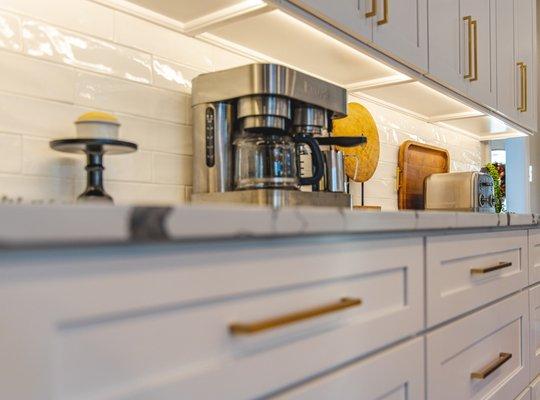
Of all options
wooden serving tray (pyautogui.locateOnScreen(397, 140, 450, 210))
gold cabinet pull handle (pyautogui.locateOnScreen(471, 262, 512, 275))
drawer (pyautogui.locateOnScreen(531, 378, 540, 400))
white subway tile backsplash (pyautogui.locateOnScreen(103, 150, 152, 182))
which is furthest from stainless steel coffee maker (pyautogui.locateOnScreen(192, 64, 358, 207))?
wooden serving tray (pyautogui.locateOnScreen(397, 140, 450, 210))

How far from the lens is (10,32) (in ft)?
3.26

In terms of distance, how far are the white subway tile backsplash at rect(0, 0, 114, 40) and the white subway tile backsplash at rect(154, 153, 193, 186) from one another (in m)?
0.29

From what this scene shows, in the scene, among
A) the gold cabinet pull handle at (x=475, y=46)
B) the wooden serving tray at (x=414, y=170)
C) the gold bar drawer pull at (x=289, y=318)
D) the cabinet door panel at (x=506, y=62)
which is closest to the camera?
the gold bar drawer pull at (x=289, y=318)

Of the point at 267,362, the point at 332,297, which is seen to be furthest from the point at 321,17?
the point at 267,362

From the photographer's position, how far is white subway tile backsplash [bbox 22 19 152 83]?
103cm

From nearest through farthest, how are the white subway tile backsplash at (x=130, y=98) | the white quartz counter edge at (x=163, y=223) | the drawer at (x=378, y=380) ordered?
the white quartz counter edge at (x=163, y=223) < the drawer at (x=378, y=380) < the white subway tile backsplash at (x=130, y=98)

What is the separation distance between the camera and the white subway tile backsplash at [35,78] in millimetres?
986

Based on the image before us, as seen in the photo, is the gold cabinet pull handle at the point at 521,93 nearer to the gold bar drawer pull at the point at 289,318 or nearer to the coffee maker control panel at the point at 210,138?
the coffee maker control panel at the point at 210,138

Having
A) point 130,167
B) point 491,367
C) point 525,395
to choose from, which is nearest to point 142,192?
point 130,167

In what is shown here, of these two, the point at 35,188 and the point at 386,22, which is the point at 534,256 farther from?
the point at 35,188

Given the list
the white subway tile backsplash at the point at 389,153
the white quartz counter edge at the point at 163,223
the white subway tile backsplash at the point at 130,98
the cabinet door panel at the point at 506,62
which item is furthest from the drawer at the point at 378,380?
the cabinet door panel at the point at 506,62

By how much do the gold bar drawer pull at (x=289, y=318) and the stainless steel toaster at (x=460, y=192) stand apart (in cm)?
151

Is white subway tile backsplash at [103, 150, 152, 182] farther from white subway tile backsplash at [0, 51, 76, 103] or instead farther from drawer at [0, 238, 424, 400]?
drawer at [0, 238, 424, 400]

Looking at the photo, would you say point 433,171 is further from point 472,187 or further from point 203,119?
point 203,119
